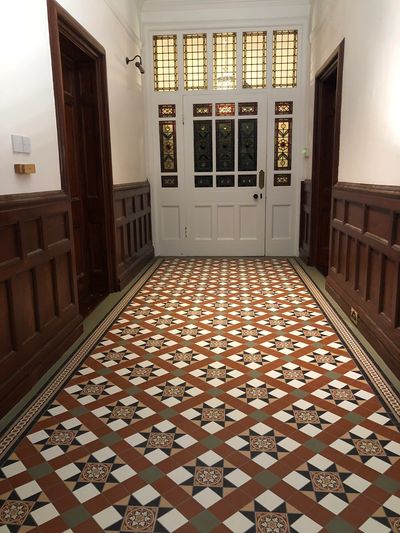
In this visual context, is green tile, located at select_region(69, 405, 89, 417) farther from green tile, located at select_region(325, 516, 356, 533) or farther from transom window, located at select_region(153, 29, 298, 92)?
transom window, located at select_region(153, 29, 298, 92)

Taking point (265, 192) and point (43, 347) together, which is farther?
point (265, 192)

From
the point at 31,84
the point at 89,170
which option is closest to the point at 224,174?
the point at 89,170

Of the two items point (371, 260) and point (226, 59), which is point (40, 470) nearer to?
point (371, 260)

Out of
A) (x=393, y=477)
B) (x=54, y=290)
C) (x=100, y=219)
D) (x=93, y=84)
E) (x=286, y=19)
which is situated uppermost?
(x=286, y=19)

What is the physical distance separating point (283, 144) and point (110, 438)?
5.59 m

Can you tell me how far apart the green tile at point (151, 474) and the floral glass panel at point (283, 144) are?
562cm

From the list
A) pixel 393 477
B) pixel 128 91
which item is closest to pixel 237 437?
pixel 393 477

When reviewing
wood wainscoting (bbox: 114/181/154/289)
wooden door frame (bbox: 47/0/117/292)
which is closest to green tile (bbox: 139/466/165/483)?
wooden door frame (bbox: 47/0/117/292)

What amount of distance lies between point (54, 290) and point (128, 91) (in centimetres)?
353

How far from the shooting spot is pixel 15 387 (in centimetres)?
276

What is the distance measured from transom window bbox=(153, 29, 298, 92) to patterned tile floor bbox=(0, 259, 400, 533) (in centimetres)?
436

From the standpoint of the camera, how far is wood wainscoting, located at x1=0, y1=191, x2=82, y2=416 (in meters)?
2.72

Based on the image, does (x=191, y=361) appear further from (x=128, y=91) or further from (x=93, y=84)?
(x=128, y=91)

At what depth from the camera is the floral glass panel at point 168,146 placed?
23.0ft
